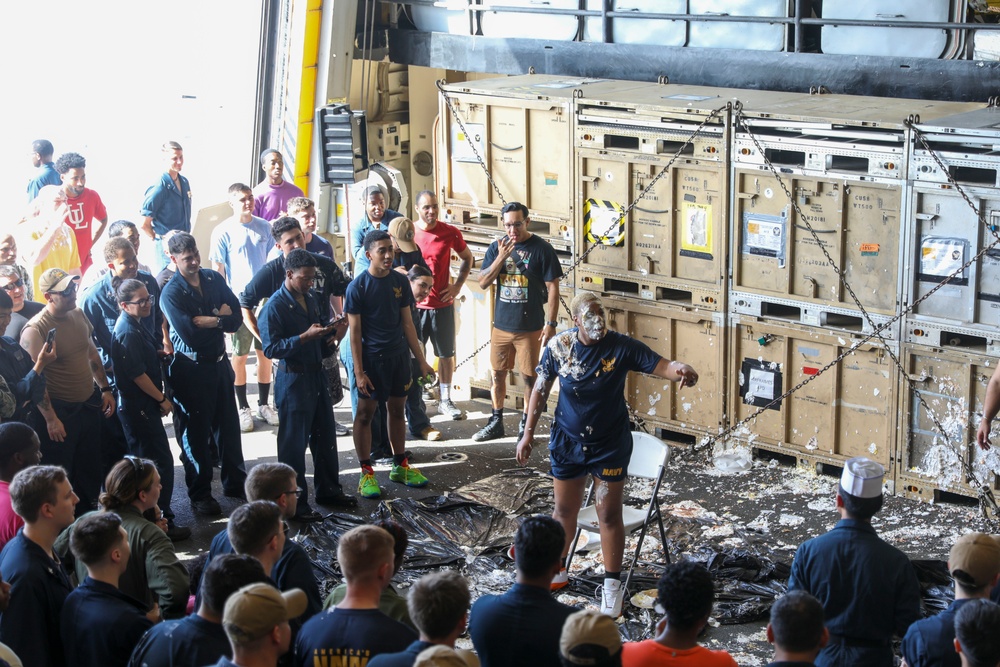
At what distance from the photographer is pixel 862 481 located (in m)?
5.66

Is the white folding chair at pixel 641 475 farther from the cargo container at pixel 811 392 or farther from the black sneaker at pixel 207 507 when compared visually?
the black sneaker at pixel 207 507

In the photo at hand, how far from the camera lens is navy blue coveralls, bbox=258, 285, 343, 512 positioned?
9.07 meters

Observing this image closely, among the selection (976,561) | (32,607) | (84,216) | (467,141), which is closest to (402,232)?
(467,141)

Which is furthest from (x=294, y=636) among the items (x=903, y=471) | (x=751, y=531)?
(x=903, y=471)

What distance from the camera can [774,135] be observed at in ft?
31.9

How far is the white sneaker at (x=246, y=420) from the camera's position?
11.3 m

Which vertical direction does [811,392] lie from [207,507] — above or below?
above

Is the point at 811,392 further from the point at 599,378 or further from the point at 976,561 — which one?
the point at 976,561

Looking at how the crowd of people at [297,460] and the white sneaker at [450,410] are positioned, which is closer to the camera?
the crowd of people at [297,460]

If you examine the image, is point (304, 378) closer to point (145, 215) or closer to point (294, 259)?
point (294, 259)

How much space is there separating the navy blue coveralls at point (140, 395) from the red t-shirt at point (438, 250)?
2.64 m

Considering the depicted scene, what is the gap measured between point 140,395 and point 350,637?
15.5ft

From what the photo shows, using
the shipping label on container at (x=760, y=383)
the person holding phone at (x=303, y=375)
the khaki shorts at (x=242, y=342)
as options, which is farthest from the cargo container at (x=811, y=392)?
the khaki shorts at (x=242, y=342)

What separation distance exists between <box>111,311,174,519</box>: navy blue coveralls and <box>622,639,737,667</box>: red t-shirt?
206 inches
